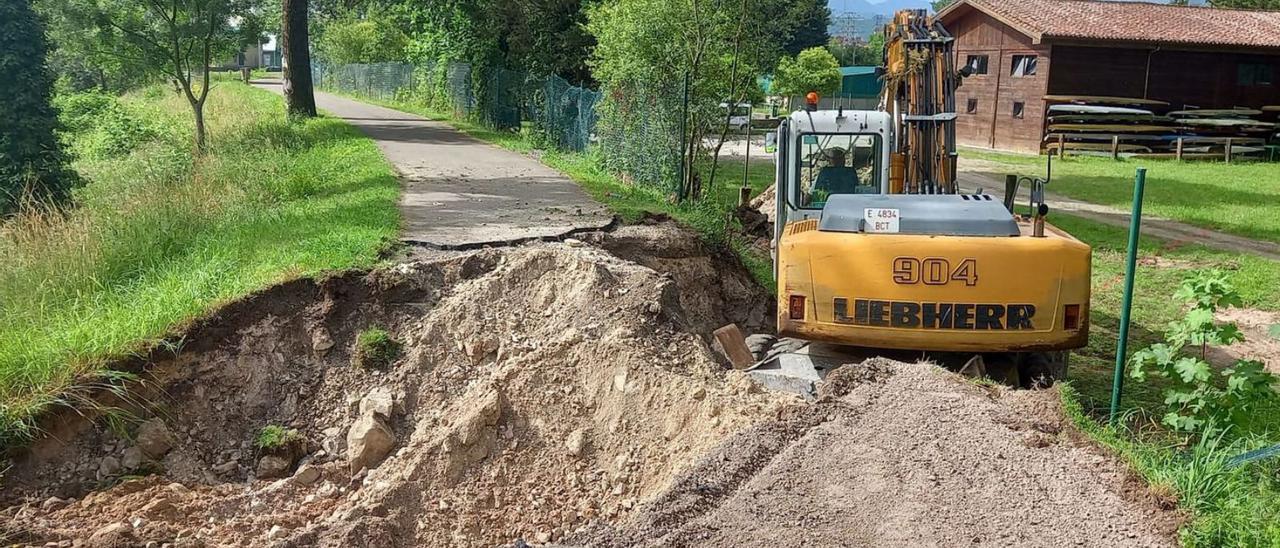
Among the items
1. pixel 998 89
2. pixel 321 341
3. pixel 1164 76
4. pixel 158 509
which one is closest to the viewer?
pixel 158 509

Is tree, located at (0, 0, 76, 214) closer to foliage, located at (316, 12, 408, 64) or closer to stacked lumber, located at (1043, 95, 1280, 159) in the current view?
stacked lumber, located at (1043, 95, 1280, 159)

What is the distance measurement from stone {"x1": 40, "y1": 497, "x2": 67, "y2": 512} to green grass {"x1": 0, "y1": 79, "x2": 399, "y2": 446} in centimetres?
56

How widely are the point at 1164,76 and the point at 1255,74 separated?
3.42m

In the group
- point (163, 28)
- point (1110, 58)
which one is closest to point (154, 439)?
point (163, 28)

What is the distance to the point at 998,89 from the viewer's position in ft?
113

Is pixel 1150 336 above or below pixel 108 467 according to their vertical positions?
above

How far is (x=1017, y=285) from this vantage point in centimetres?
714

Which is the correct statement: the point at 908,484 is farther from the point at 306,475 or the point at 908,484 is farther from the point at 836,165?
the point at 836,165

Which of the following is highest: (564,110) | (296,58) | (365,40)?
(365,40)

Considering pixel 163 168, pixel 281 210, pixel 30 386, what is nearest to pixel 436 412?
pixel 30 386

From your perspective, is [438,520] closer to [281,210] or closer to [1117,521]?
[1117,521]

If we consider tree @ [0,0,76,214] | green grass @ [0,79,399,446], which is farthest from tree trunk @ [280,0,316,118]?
tree @ [0,0,76,214]

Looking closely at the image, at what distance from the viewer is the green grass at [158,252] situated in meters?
7.38

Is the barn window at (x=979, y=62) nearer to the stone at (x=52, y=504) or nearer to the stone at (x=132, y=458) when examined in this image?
the stone at (x=132, y=458)
